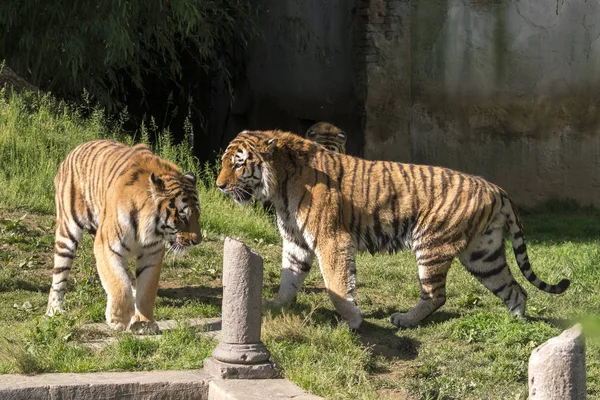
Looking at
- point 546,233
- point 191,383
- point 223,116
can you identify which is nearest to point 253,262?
point 191,383

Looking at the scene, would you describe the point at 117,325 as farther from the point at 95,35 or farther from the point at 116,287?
the point at 95,35

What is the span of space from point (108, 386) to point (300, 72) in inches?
340

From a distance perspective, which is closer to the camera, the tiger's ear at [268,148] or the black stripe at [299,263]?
the tiger's ear at [268,148]

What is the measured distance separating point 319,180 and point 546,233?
4344mm

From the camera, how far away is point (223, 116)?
46.9 feet

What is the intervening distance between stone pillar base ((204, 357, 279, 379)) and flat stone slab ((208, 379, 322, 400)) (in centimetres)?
3

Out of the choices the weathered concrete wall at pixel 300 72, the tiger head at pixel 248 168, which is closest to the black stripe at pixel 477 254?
the tiger head at pixel 248 168

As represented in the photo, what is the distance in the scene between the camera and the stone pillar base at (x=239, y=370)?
16.0ft

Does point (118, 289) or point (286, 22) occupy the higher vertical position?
point (286, 22)

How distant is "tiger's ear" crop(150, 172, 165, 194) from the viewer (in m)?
5.94

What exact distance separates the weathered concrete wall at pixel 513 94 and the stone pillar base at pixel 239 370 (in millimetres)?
7224

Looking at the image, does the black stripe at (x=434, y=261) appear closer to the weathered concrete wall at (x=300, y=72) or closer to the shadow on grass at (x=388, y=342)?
the shadow on grass at (x=388, y=342)

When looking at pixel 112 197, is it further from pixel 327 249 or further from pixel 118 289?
pixel 327 249

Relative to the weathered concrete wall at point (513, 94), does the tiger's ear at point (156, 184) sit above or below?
below
